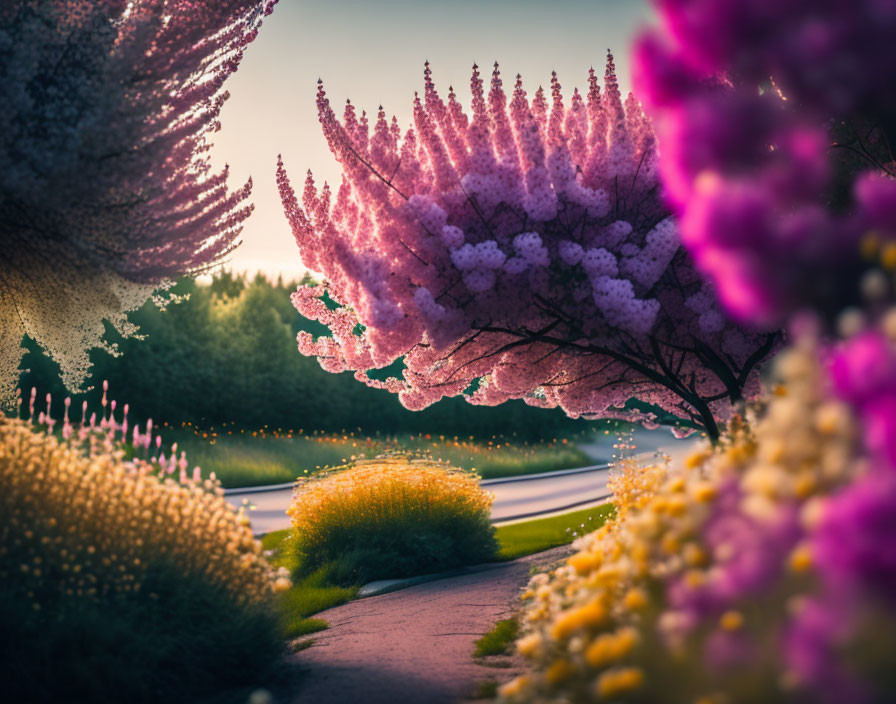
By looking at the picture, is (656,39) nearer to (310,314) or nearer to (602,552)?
(602,552)

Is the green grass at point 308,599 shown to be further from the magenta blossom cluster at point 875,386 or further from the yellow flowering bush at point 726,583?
the magenta blossom cluster at point 875,386

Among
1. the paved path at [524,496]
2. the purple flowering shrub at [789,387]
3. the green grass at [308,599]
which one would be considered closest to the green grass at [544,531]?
the paved path at [524,496]

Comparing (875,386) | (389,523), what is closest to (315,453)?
(389,523)

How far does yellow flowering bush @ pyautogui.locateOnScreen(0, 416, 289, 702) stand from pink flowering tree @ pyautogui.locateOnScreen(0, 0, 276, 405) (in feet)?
7.73

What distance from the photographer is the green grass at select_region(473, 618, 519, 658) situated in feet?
20.2

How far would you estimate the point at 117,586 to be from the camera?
16.9 feet

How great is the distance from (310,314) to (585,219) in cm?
375

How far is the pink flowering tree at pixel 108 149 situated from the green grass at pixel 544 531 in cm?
712

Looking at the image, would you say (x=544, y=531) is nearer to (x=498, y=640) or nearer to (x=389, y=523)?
(x=389, y=523)

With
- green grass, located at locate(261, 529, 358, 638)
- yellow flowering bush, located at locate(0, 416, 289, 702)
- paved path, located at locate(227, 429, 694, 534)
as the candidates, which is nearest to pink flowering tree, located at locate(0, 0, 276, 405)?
yellow flowering bush, located at locate(0, 416, 289, 702)

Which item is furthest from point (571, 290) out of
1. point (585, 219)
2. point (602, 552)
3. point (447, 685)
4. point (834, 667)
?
point (834, 667)

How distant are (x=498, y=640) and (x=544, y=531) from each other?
10634mm

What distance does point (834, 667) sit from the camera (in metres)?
2.03

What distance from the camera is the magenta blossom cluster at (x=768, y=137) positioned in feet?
8.11
